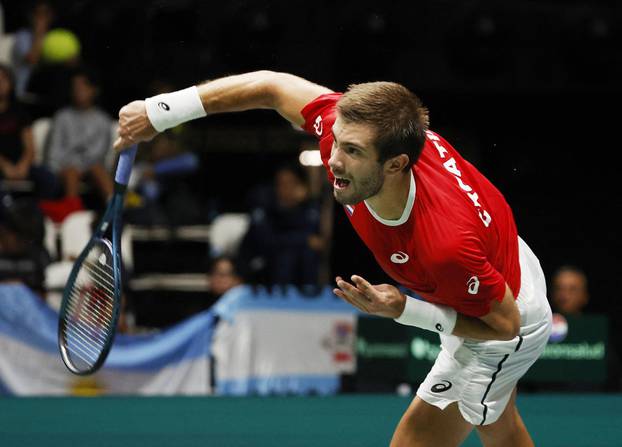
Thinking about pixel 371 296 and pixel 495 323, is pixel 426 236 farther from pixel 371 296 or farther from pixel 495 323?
pixel 495 323

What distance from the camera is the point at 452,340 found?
3.81 m

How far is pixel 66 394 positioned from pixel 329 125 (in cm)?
420

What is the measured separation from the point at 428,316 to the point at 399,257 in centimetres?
21

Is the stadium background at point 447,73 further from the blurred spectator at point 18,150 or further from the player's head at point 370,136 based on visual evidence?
the player's head at point 370,136

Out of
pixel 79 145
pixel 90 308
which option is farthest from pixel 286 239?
pixel 90 308

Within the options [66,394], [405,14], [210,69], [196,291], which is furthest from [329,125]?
[405,14]

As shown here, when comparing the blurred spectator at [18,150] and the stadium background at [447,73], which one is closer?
the blurred spectator at [18,150]

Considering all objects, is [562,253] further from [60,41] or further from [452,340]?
[452,340]

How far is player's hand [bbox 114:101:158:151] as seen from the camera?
380 cm

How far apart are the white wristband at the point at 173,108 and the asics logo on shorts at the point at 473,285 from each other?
1128 mm

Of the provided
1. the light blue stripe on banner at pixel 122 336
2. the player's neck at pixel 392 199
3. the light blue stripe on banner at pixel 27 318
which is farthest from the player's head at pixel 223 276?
the player's neck at pixel 392 199

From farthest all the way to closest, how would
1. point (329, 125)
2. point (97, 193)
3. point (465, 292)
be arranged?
point (97, 193) < point (329, 125) < point (465, 292)

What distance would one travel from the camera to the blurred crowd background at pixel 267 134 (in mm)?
8492

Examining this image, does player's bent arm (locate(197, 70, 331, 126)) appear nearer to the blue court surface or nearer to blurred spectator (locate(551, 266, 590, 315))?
the blue court surface
